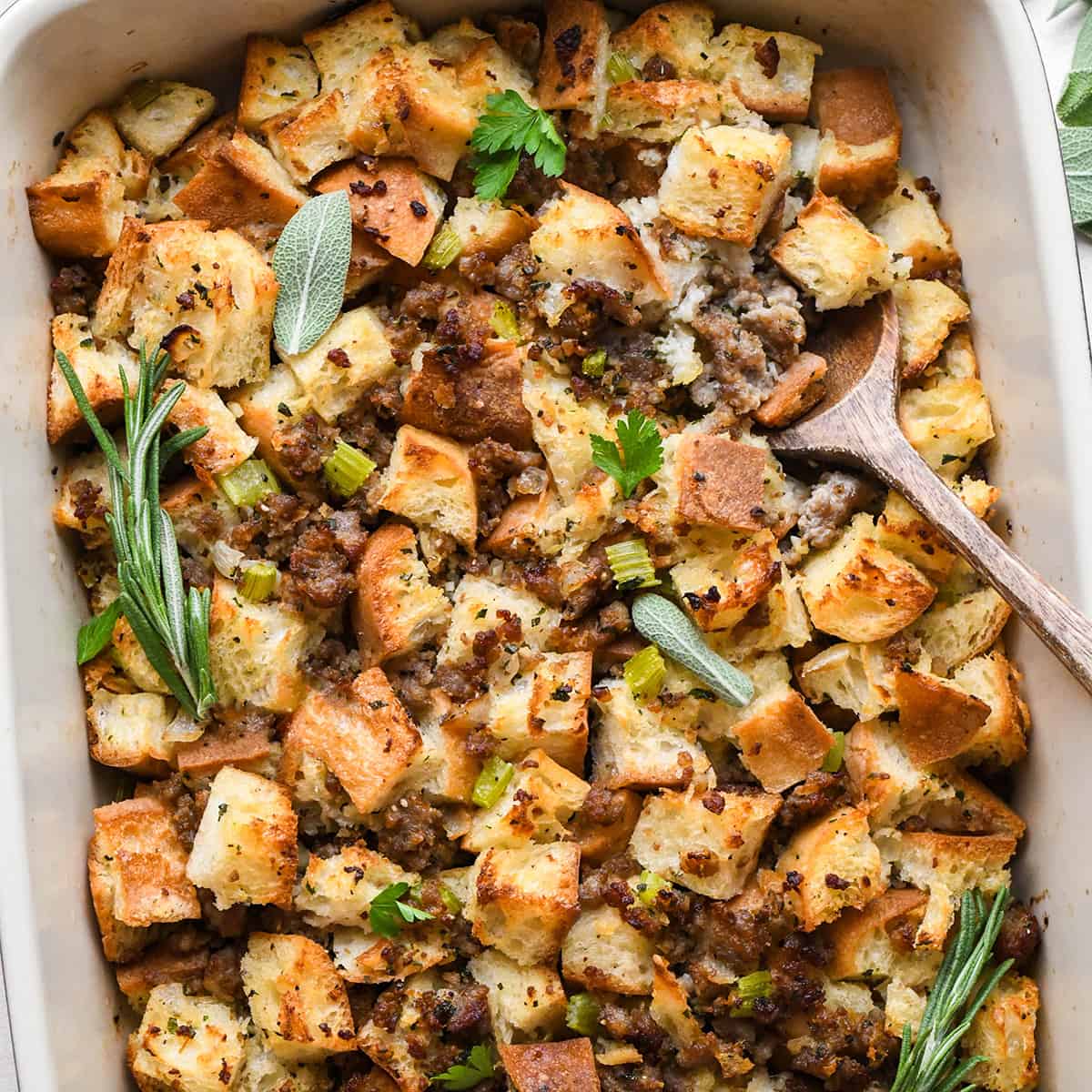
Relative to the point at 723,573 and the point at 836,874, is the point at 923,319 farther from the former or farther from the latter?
the point at 836,874

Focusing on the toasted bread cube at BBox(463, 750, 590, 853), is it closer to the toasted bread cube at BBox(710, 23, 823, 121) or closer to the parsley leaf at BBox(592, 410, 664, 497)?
the parsley leaf at BBox(592, 410, 664, 497)

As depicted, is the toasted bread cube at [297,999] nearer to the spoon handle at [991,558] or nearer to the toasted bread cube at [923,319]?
the spoon handle at [991,558]

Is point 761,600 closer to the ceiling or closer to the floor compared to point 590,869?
closer to the ceiling

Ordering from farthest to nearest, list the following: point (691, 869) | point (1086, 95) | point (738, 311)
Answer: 1. point (1086, 95)
2. point (738, 311)
3. point (691, 869)

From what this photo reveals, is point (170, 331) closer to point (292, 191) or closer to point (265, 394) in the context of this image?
point (265, 394)

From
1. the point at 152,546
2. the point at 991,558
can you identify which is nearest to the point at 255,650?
the point at 152,546

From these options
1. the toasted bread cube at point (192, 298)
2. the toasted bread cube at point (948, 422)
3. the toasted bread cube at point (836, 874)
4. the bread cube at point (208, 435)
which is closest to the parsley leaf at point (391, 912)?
the toasted bread cube at point (836, 874)

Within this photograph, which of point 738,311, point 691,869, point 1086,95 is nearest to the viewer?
point 691,869

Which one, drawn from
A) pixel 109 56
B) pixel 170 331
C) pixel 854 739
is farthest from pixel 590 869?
pixel 109 56
